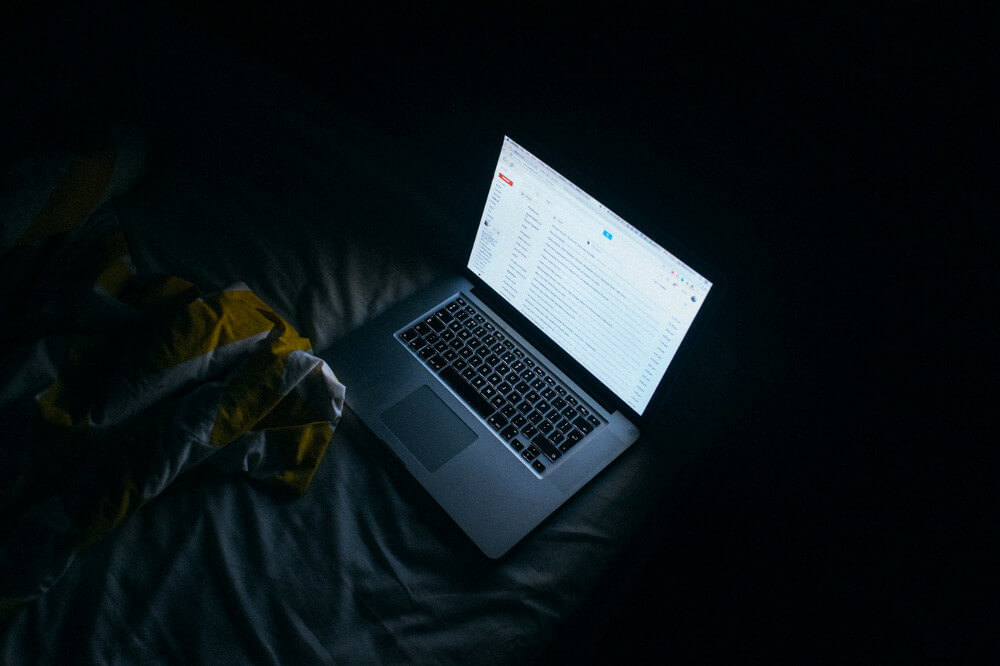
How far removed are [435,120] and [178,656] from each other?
3.04 ft

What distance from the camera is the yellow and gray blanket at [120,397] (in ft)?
2.07

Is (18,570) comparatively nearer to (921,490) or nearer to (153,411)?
(153,411)

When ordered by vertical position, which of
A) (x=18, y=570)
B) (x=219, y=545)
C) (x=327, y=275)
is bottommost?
(x=18, y=570)

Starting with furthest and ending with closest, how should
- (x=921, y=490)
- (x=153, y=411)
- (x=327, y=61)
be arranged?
1. (x=327, y=61)
2. (x=921, y=490)
3. (x=153, y=411)

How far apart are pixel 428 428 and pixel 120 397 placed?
365mm

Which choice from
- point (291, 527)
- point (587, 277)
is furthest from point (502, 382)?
point (291, 527)

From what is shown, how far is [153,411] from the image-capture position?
0.71m

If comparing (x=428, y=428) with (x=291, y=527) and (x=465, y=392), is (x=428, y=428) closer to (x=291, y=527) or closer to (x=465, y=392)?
(x=465, y=392)

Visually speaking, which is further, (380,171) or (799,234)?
(380,171)

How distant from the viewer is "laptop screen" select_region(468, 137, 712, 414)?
733 millimetres

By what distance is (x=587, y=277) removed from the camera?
2.65 ft

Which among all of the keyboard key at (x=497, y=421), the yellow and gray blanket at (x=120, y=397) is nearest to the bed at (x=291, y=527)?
the yellow and gray blanket at (x=120, y=397)

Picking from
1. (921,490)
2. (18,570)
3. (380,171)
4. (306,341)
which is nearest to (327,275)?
(306,341)

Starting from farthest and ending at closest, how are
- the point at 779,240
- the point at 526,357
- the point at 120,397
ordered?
the point at 526,357 < the point at 779,240 < the point at 120,397
